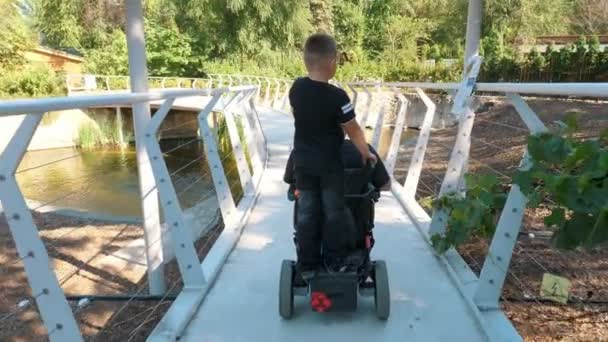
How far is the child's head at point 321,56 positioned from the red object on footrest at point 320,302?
1.03 metres

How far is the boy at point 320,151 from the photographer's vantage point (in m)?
2.39

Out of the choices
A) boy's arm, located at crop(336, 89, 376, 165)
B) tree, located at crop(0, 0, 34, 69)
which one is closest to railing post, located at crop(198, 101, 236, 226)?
boy's arm, located at crop(336, 89, 376, 165)

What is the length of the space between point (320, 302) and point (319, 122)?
85cm

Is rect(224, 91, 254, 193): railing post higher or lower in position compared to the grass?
higher

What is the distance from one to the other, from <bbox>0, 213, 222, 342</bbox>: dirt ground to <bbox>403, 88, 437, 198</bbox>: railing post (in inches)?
91.5

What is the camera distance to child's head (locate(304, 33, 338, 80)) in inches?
94.4

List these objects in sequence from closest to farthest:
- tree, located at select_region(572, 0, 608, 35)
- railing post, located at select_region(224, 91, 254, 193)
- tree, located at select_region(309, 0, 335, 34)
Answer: railing post, located at select_region(224, 91, 254, 193), tree, located at select_region(572, 0, 608, 35), tree, located at select_region(309, 0, 335, 34)

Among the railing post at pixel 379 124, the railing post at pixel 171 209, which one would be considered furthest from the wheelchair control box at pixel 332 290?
the railing post at pixel 379 124

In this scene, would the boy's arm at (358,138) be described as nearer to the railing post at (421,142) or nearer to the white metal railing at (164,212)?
the white metal railing at (164,212)

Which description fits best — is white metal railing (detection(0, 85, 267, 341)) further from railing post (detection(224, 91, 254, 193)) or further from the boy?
the boy

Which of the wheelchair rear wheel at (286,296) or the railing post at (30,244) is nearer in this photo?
the railing post at (30,244)

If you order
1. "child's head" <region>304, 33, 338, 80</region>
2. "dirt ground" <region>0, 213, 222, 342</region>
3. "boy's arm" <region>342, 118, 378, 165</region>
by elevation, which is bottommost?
"dirt ground" <region>0, 213, 222, 342</region>

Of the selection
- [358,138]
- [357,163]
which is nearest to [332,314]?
[357,163]

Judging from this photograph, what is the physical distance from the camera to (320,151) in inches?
96.2
